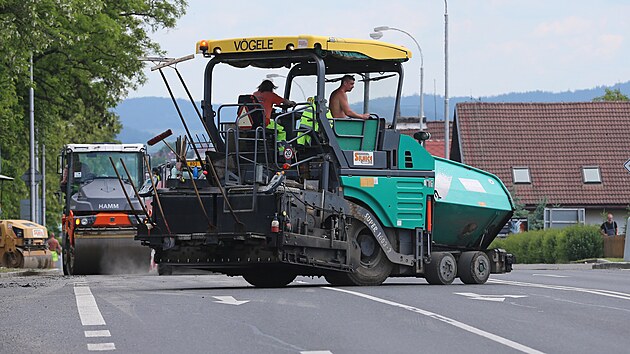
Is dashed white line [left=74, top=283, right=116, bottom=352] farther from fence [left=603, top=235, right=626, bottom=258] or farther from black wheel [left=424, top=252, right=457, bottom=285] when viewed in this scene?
fence [left=603, top=235, right=626, bottom=258]

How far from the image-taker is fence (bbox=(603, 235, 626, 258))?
1596 inches

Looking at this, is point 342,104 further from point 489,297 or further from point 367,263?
point 489,297

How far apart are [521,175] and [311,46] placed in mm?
47001

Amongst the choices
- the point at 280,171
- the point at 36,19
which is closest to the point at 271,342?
the point at 280,171

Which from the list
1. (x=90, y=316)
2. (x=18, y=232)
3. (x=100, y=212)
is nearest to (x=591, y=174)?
(x=18, y=232)

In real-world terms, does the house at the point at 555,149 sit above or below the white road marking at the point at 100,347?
above

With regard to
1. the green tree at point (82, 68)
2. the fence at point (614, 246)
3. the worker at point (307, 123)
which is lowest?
the fence at point (614, 246)

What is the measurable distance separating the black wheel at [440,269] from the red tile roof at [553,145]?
43457 millimetres

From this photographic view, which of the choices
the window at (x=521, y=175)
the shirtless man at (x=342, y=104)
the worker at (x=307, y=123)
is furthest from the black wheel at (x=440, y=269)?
the window at (x=521, y=175)

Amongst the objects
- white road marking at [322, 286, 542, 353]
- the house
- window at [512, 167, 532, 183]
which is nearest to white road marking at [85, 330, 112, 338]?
white road marking at [322, 286, 542, 353]

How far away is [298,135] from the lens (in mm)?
19547

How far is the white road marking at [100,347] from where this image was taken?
11.6 meters

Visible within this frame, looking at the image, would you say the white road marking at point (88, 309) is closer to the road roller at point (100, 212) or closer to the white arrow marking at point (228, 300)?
the white arrow marking at point (228, 300)

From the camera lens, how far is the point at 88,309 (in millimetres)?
15367
